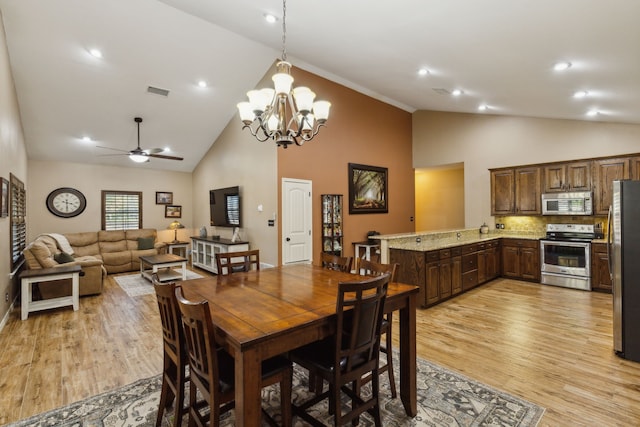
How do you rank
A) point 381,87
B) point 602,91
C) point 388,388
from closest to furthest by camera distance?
point 388,388, point 602,91, point 381,87

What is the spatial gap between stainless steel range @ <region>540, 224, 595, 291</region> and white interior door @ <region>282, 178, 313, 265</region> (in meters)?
4.20

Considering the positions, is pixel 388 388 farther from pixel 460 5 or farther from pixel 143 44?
pixel 143 44

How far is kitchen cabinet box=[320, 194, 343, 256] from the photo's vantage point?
19.7 ft

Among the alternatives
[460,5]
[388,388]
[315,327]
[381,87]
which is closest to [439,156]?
[381,87]

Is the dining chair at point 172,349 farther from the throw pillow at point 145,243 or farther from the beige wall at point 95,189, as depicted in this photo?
the beige wall at point 95,189

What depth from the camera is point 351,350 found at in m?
1.76

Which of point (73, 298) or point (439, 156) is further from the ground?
point (439, 156)

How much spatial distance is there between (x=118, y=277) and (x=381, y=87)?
22.2 feet

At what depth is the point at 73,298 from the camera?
451cm

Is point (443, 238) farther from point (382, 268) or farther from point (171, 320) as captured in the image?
point (171, 320)

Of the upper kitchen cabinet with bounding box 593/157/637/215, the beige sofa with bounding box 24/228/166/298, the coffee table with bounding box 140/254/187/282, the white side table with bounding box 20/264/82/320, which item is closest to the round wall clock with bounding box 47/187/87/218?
the beige sofa with bounding box 24/228/166/298

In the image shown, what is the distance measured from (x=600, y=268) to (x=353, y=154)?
4.62 metres

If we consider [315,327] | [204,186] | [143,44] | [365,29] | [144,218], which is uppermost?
[143,44]

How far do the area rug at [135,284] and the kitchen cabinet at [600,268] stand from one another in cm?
732
